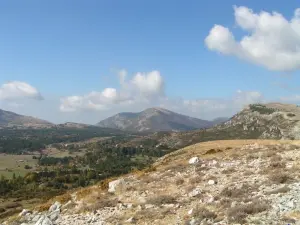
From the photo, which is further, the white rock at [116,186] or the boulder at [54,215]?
the white rock at [116,186]

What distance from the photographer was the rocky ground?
19016 millimetres

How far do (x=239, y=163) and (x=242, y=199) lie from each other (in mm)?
10805

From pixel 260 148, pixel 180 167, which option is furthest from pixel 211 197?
pixel 260 148

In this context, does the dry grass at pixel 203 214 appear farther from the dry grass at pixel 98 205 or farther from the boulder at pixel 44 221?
the boulder at pixel 44 221

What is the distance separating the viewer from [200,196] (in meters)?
24.0

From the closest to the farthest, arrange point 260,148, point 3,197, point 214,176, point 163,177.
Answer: point 214,176
point 163,177
point 260,148
point 3,197


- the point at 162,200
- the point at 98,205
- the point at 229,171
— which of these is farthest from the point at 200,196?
the point at 98,205

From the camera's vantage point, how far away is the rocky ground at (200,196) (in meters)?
19.0

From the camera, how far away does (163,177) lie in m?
31.4

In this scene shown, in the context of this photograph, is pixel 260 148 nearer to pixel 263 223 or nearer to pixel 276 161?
pixel 276 161

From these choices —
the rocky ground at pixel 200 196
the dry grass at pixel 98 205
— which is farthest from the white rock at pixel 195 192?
the dry grass at pixel 98 205

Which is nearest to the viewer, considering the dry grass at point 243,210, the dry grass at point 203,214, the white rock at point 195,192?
the dry grass at point 243,210

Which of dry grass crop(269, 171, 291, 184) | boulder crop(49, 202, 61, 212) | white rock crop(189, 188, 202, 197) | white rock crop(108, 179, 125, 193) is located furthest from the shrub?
boulder crop(49, 202, 61, 212)

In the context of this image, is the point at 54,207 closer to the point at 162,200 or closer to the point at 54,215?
the point at 54,215
